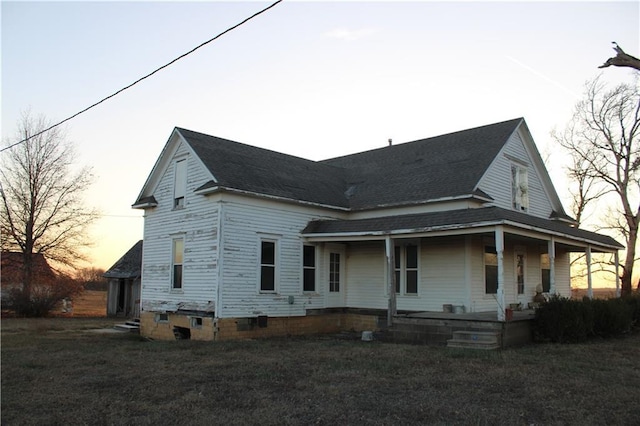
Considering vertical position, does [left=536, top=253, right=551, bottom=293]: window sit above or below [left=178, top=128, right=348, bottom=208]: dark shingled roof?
below

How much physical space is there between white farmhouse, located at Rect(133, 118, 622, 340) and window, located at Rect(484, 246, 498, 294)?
0.11 feet

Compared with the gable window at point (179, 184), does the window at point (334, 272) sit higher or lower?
lower

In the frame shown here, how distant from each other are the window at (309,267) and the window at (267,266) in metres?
1.28

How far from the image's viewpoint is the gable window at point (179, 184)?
58.2 ft

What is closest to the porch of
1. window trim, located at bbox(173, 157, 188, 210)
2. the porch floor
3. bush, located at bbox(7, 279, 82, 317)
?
the porch floor

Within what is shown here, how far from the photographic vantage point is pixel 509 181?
19.0 m

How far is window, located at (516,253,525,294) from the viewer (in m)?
18.7

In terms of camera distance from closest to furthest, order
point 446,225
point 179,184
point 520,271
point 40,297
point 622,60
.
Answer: point 622,60 → point 446,225 → point 179,184 → point 520,271 → point 40,297

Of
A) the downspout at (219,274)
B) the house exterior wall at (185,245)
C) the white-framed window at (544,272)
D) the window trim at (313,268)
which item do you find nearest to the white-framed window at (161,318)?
the house exterior wall at (185,245)

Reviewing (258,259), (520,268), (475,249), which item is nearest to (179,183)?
(258,259)

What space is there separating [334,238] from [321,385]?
838cm

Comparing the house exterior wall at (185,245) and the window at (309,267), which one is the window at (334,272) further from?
the house exterior wall at (185,245)

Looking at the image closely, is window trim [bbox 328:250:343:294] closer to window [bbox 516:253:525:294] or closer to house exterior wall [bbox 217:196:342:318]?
house exterior wall [bbox 217:196:342:318]

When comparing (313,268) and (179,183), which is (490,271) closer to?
(313,268)
